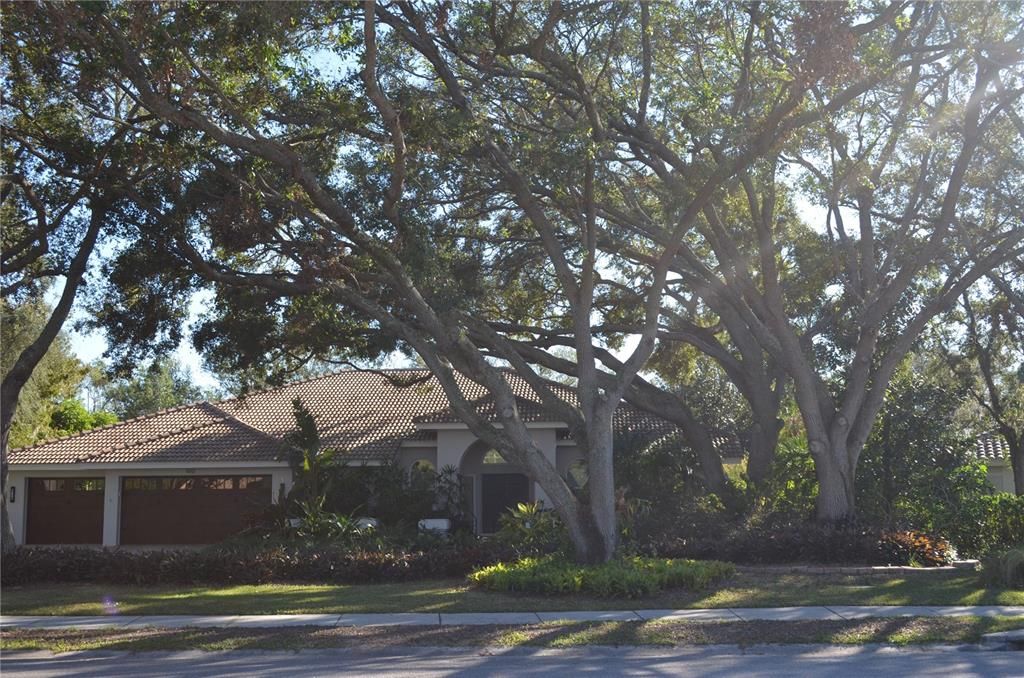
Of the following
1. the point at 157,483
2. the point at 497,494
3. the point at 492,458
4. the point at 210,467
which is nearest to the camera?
the point at 210,467

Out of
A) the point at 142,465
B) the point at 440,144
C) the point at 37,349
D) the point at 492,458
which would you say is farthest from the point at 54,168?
the point at 492,458

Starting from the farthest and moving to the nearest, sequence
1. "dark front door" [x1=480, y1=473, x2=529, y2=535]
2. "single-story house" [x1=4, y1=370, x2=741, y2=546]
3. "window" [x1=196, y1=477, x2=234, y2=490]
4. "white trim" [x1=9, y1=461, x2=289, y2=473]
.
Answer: "dark front door" [x1=480, y1=473, x2=529, y2=535] < "window" [x1=196, y1=477, x2=234, y2=490] < "white trim" [x1=9, y1=461, x2=289, y2=473] < "single-story house" [x1=4, y1=370, x2=741, y2=546]

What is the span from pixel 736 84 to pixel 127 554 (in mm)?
13672

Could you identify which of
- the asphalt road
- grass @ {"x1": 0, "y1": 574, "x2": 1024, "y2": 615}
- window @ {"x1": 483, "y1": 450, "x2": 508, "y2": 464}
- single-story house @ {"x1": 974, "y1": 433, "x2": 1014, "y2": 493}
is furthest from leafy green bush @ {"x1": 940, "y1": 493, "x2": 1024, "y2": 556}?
single-story house @ {"x1": 974, "y1": 433, "x2": 1014, "y2": 493}

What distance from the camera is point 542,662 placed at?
1052 cm

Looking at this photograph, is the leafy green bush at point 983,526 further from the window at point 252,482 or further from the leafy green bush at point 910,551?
the window at point 252,482

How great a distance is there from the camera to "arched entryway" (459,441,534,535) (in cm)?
3023

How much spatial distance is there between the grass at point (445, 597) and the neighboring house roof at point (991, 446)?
820 inches

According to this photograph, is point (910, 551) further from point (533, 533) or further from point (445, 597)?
point (445, 597)

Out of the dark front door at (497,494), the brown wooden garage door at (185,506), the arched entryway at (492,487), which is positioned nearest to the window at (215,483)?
the brown wooden garage door at (185,506)

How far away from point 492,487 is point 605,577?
627 inches

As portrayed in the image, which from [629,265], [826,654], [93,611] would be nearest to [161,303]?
[93,611]

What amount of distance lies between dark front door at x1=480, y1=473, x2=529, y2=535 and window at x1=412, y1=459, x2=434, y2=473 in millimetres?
2195

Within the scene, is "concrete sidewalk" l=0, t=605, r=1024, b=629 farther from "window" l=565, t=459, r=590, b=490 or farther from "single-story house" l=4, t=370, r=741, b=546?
"window" l=565, t=459, r=590, b=490
